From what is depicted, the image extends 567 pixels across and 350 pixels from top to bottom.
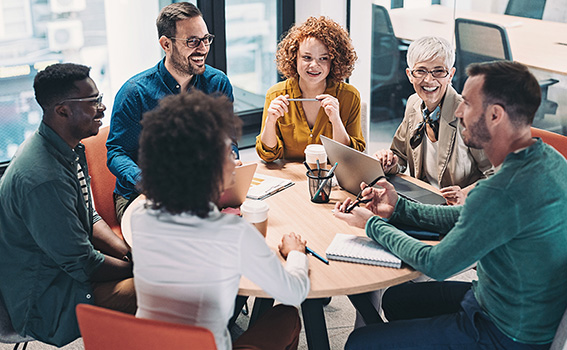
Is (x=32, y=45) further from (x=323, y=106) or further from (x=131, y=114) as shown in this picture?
(x=323, y=106)

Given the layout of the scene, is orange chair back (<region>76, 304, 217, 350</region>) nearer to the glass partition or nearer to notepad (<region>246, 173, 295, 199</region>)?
notepad (<region>246, 173, 295, 199</region>)

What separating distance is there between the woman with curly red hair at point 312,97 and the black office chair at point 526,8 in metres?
1.35

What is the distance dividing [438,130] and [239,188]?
1.01 m

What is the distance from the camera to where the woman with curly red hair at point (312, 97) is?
281cm

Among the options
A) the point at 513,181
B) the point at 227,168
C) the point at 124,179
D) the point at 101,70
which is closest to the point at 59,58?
the point at 101,70

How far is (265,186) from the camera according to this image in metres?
2.50

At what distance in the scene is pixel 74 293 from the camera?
6.63 feet

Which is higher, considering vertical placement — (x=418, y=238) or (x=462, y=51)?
(x=462, y=51)

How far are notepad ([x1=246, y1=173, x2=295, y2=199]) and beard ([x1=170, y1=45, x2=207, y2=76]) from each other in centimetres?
67

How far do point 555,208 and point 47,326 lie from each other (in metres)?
1.64

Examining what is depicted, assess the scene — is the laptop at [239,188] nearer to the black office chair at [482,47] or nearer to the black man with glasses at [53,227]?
the black man with glasses at [53,227]

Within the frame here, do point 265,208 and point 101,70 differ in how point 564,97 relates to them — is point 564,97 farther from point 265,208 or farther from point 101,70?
point 101,70

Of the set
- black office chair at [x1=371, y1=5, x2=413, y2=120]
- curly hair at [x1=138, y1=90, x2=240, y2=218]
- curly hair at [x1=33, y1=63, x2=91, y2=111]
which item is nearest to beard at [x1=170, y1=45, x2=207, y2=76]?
curly hair at [x1=33, y1=63, x2=91, y2=111]

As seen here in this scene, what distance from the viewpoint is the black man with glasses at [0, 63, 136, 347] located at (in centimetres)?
191
